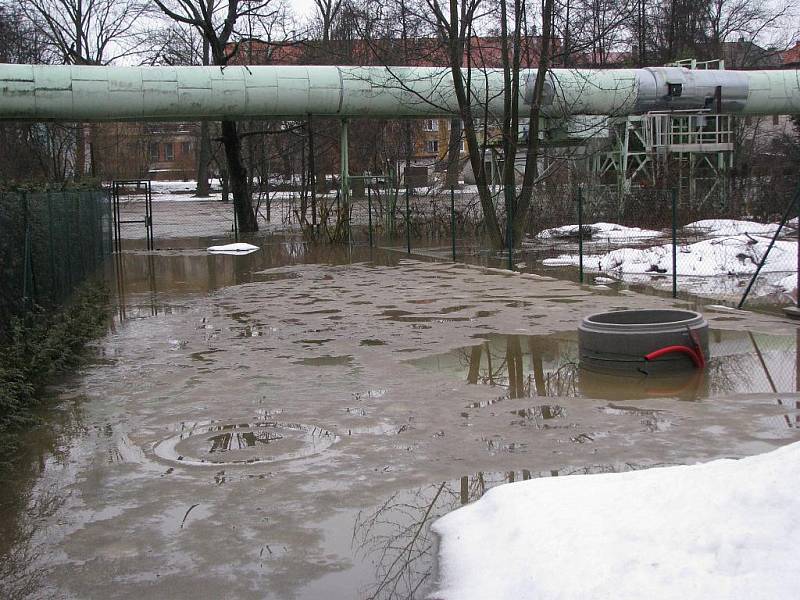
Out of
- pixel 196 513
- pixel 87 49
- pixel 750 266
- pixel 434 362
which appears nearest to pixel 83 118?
pixel 750 266

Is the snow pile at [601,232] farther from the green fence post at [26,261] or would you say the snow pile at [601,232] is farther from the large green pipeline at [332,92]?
the green fence post at [26,261]

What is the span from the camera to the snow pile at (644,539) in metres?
3.75

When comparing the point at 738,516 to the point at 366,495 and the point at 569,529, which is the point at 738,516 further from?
the point at 366,495

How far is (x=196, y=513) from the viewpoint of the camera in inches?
228

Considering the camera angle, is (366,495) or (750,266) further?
(750,266)

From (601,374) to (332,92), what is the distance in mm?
21594

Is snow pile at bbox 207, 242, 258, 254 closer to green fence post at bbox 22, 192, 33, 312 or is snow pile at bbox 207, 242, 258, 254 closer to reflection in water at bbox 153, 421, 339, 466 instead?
green fence post at bbox 22, 192, 33, 312

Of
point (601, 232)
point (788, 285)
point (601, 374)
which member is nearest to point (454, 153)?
point (601, 232)

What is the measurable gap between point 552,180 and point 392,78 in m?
6.02

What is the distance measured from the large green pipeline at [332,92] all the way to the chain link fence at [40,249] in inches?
367

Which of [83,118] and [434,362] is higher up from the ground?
[83,118]

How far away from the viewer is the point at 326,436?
746cm

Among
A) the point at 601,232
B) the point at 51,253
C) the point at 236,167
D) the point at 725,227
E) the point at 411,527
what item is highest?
the point at 236,167

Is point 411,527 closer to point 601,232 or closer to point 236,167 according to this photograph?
point 601,232
